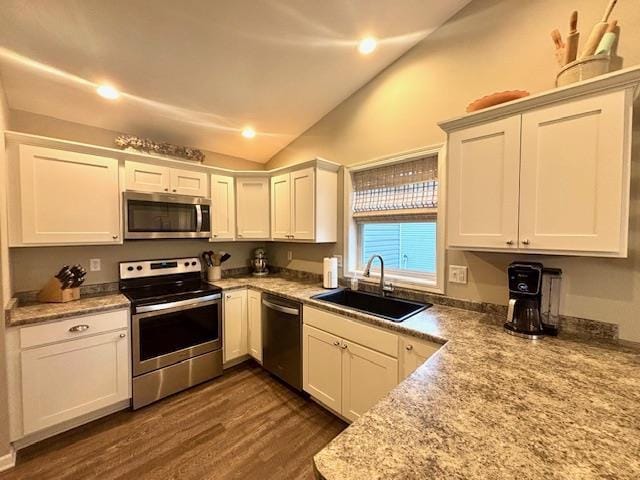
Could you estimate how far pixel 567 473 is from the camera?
61 cm

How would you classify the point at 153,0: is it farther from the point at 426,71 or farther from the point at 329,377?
the point at 329,377

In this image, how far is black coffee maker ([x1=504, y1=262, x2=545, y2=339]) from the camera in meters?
1.46

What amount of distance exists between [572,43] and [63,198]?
343 cm

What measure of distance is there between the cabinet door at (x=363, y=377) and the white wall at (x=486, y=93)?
77cm

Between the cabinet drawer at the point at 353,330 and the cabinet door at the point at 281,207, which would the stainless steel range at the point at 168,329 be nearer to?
the cabinet door at the point at 281,207

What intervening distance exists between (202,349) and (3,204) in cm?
175

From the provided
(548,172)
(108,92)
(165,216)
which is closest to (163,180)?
(165,216)

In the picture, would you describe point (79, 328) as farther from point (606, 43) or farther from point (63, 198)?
point (606, 43)

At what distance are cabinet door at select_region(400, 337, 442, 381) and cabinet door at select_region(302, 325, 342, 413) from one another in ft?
1.65

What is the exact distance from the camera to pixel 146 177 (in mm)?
2465

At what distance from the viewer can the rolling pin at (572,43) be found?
1.37 metres

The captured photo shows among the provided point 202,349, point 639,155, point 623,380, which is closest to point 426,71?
point 639,155

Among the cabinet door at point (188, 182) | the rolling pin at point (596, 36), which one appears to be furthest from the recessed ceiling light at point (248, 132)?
the rolling pin at point (596, 36)

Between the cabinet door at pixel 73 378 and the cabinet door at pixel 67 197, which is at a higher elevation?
the cabinet door at pixel 67 197
